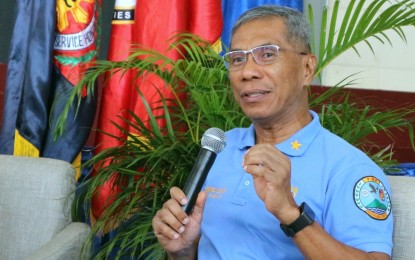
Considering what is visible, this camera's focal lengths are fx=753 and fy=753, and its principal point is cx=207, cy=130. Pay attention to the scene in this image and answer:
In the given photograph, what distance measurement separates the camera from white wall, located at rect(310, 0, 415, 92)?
3.95 metres

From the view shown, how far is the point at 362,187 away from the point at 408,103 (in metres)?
2.25

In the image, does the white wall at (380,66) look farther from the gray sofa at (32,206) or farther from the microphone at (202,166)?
the microphone at (202,166)

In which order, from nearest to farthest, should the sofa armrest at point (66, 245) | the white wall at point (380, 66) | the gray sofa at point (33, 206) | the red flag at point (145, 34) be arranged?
1. the sofa armrest at point (66, 245)
2. the gray sofa at point (33, 206)
3. the red flag at point (145, 34)
4. the white wall at point (380, 66)

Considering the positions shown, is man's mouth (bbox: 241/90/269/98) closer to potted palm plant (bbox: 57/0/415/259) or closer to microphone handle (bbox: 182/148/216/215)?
microphone handle (bbox: 182/148/216/215)

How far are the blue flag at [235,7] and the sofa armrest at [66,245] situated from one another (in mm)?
1279

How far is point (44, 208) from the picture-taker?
2.43 m

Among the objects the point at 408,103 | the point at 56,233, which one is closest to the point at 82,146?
the point at 56,233

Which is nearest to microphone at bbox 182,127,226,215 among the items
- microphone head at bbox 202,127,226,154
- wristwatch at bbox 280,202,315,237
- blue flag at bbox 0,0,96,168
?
microphone head at bbox 202,127,226,154

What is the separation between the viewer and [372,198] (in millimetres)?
1638

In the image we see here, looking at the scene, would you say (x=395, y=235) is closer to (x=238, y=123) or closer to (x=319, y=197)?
(x=319, y=197)

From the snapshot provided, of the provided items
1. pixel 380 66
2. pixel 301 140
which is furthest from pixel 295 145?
pixel 380 66

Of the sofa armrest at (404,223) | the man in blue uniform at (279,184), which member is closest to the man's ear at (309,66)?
the man in blue uniform at (279,184)

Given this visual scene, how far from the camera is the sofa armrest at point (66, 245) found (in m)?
2.20

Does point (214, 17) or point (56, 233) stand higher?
point (214, 17)
